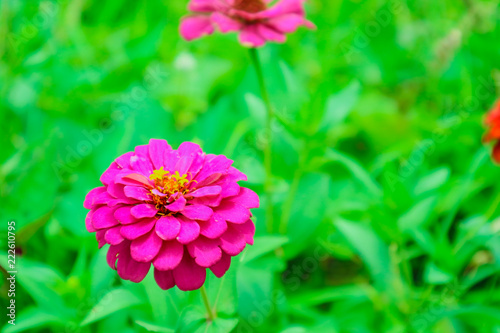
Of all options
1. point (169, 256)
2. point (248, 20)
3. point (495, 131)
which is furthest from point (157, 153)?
point (495, 131)

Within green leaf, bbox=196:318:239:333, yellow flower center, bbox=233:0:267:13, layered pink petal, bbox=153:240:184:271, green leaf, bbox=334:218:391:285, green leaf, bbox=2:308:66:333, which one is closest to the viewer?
layered pink petal, bbox=153:240:184:271

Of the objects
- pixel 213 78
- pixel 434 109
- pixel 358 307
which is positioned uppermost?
pixel 213 78

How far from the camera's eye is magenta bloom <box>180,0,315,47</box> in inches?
32.3

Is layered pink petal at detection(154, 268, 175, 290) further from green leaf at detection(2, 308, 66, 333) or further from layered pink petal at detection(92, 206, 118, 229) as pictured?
green leaf at detection(2, 308, 66, 333)

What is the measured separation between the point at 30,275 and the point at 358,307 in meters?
0.67

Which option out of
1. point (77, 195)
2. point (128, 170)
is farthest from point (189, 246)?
point (77, 195)

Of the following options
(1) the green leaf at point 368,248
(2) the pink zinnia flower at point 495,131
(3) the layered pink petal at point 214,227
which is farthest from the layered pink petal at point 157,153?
(2) the pink zinnia flower at point 495,131

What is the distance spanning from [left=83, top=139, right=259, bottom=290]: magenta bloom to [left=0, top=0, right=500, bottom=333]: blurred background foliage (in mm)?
140

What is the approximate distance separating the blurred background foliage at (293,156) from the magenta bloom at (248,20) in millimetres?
180

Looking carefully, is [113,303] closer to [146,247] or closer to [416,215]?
[146,247]

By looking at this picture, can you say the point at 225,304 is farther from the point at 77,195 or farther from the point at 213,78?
the point at 213,78

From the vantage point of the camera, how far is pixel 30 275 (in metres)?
0.85

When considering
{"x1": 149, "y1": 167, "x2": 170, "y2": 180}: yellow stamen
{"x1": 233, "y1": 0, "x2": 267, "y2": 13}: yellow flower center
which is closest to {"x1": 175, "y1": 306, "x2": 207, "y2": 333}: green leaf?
{"x1": 149, "y1": 167, "x2": 170, "y2": 180}: yellow stamen

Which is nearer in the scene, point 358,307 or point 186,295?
point 186,295
